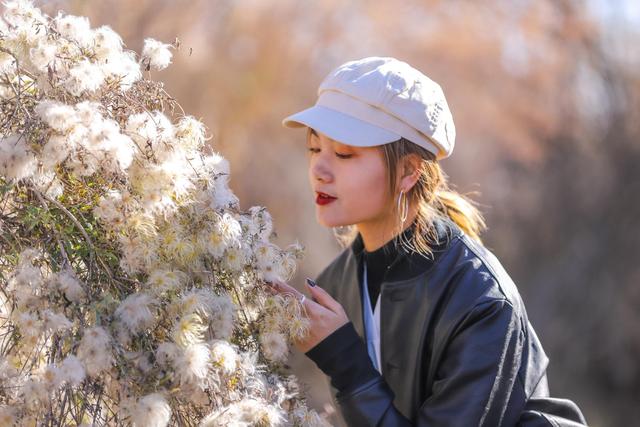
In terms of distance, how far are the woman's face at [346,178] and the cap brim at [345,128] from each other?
45 mm

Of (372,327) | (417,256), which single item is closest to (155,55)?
(417,256)

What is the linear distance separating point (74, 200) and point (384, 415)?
2.88 ft

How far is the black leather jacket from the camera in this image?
2037mm

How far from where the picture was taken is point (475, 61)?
439 inches

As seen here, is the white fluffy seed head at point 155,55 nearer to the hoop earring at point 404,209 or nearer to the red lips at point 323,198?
the red lips at point 323,198

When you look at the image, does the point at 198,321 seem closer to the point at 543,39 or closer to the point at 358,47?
the point at 358,47

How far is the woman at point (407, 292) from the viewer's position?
2070 mm

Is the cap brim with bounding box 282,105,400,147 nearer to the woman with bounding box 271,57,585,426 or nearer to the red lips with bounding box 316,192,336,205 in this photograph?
the woman with bounding box 271,57,585,426

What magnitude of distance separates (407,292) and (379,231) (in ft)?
0.75

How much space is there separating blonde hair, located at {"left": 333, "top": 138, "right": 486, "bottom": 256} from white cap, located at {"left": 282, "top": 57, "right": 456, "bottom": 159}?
0.04 m

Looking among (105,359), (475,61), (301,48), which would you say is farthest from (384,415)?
(475,61)

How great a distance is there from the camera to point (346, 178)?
7.35ft

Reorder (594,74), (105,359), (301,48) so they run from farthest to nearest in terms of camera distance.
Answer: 1. (594,74)
2. (301,48)
3. (105,359)

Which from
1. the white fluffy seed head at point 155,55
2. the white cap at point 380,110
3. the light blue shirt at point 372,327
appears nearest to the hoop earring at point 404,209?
the white cap at point 380,110
